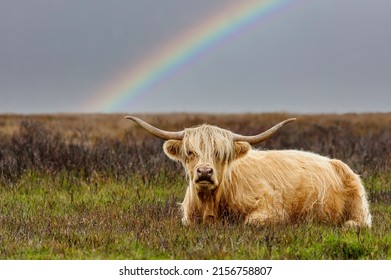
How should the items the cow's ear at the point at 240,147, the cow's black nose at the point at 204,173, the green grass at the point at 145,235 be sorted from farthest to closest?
the cow's ear at the point at 240,147
the cow's black nose at the point at 204,173
the green grass at the point at 145,235

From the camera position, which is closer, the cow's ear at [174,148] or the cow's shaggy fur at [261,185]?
the cow's shaggy fur at [261,185]

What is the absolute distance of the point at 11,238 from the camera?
7.16 meters

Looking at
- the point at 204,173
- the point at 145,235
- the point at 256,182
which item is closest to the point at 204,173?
the point at 204,173

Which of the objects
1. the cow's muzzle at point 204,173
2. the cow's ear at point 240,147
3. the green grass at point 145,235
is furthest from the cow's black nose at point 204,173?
the cow's ear at point 240,147

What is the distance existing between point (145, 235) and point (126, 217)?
145cm

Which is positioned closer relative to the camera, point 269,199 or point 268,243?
point 268,243

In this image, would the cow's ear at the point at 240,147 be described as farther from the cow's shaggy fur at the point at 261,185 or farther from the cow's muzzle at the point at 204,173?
the cow's muzzle at the point at 204,173

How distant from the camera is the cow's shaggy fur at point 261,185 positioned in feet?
27.1

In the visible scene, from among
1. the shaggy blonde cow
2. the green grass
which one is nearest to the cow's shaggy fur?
the shaggy blonde cow

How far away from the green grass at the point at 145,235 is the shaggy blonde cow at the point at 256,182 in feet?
1.20

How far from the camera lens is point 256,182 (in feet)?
29.2

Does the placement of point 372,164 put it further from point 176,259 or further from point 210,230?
point 176,259
